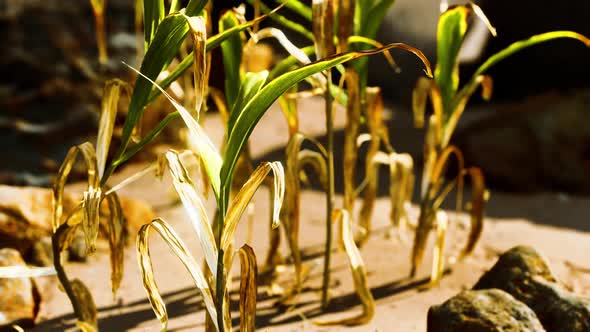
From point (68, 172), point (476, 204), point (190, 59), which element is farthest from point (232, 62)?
point (476, 204)

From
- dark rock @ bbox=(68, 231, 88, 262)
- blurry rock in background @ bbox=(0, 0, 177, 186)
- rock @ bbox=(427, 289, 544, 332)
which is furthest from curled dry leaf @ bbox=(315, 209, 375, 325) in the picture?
blurry rock in background @ bbox=(0, 0, 177, 186)

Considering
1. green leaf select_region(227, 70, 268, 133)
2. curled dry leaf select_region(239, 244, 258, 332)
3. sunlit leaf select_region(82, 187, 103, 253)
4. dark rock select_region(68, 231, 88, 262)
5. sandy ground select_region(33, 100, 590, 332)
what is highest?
green leaf select_region(227, 70, 268, 133)

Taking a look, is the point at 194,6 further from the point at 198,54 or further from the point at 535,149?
the point at 535,149

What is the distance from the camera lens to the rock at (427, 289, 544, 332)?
220 centimetres

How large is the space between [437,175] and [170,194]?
1.63 m

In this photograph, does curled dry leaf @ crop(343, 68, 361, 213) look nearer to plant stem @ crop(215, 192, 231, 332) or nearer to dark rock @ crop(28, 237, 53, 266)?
plant stem @ crop(215, 192, 231, 332)

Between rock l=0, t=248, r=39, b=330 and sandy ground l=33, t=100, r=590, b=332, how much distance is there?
5 centimetres

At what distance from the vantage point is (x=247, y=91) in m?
2.19

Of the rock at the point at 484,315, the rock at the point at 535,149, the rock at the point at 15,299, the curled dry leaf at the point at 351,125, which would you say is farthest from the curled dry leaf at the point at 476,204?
the rock at the point at 15,299

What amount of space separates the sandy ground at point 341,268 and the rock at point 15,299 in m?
0.05

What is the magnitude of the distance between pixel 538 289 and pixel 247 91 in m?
1.06

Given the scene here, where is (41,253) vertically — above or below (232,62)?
below

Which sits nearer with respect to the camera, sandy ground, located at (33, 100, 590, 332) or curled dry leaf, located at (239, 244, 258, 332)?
curled dry leaf, located at (239, 244, 258, 332)

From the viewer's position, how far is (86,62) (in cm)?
476
